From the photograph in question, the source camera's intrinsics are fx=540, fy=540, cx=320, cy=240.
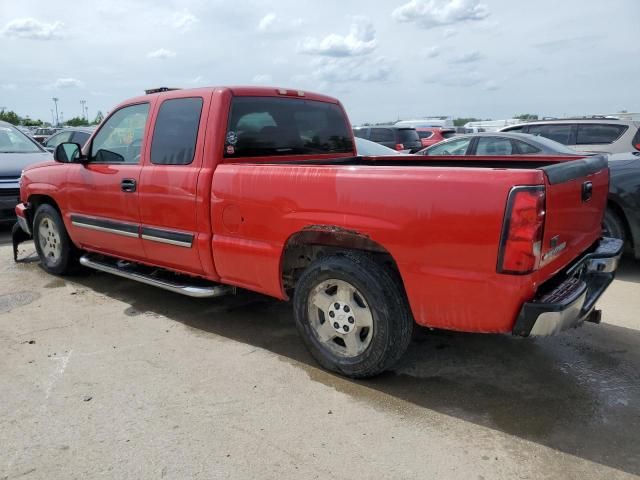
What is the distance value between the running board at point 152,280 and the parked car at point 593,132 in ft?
24.3

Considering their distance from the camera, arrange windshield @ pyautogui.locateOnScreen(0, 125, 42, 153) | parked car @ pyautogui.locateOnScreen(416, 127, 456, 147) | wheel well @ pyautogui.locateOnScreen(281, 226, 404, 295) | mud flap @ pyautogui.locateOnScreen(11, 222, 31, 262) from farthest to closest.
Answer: parked car @ pyautogui.locateOnScreen(416, 127, 456, 147) < windshield @ pyautogui.locateOnScreen(0, 125, 42, 153) < mud flap @ pyautogui.locateOnScreen(11, 222, 31, 262) < wheel well @ pyautogui.locateOnScreen(281, 226, 404, 295)

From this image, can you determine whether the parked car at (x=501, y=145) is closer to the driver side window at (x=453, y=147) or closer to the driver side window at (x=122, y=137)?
the driver side window at (x=453, y=147)

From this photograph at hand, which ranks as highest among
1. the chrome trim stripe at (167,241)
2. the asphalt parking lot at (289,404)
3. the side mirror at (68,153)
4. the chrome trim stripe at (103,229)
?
the side mirror at (68,153)

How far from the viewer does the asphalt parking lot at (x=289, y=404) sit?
8.75ft

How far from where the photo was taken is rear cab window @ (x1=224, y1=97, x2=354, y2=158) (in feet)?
13.5

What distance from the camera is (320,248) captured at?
3.63 m

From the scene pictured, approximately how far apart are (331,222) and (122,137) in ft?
8.65

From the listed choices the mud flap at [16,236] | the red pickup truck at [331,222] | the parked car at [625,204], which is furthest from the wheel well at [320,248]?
the mud flap at [16,236]

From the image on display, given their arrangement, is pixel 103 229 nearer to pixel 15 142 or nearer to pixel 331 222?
pixel 331 222

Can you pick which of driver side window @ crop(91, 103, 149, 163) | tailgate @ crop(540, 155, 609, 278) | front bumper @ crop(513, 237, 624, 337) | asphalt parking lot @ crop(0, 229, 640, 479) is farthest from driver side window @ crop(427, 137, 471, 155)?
driver side window @ crop(91, 103, 149, 163)

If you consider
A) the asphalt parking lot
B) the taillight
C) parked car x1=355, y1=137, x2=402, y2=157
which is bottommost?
the asphalt parking lot

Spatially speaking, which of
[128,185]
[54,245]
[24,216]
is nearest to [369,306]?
[128,185]

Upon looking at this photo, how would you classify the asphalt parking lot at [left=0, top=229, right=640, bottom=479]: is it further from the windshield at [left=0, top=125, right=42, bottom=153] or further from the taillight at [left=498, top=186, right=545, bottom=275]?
the windshield at [left=0, top=125, right=42, bottom=153]

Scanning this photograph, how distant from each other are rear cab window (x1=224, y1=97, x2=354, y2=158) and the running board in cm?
104
